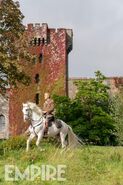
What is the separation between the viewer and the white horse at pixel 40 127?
74.9 feet

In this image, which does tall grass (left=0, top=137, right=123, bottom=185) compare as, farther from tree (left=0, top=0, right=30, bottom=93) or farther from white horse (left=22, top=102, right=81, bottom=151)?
tree (left=0, top=0, right=30, bottom=93)

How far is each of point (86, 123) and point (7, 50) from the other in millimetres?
24510

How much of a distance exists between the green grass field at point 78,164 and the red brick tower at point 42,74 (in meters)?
41.7

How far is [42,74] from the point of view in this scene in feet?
199

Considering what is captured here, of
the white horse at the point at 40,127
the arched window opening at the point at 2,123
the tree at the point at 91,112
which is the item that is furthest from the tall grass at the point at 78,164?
the arched window opening at the point at 2,123

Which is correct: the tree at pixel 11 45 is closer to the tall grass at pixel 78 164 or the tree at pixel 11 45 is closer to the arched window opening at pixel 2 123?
the tall grass at pixel 78 164

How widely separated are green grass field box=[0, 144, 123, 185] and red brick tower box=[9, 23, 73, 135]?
41.7 meters

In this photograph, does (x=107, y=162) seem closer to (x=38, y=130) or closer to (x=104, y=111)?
(x=38, y=130)

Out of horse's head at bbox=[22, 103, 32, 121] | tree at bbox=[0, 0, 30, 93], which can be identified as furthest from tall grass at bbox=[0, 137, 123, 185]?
tree at bbox=[0, 0, 30, 93]

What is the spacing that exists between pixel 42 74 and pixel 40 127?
37869 mm

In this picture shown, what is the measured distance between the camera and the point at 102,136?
172 ft

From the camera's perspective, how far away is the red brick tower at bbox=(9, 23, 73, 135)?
60.2 meters

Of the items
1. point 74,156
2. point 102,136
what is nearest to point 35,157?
point 74,156

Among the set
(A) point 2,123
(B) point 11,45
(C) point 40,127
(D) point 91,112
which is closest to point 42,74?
(A) point 2,123
